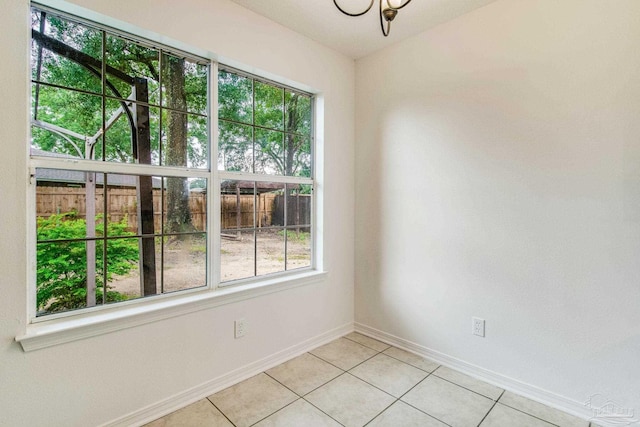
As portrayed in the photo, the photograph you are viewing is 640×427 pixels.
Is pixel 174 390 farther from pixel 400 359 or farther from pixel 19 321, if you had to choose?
pixel 400 359

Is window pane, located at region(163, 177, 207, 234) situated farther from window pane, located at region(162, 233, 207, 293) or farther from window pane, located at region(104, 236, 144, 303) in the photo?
window pane, located at region(104, 236, 144, 303)

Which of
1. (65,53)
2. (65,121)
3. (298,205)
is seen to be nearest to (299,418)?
(298,205)

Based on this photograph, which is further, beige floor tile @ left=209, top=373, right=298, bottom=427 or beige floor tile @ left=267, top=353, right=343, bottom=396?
beige floor tile @ left=267, top=353, right=343, bottom=396

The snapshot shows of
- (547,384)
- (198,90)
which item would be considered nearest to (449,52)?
(198,90)

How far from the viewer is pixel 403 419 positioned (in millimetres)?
1759

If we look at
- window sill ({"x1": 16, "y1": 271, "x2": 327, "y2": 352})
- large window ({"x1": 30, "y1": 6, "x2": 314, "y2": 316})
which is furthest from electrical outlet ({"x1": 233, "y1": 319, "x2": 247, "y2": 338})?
large window ({"x1": 30, "y1": 6, "x2": 314, "y2": 316})

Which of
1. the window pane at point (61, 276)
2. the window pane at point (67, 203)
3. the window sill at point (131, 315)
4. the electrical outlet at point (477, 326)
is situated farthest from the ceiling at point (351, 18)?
the electrical outlet at point (477, 326)

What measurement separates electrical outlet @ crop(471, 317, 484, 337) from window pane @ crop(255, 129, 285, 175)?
1847mm

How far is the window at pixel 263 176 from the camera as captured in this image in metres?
2.21

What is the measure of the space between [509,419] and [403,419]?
0.61m

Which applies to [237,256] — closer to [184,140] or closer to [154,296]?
[154,296]

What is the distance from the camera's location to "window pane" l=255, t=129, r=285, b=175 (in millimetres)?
2400

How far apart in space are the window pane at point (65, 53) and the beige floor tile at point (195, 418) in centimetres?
188

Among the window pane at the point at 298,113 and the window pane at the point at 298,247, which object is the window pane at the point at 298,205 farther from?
the window pane at the point at 298,113
